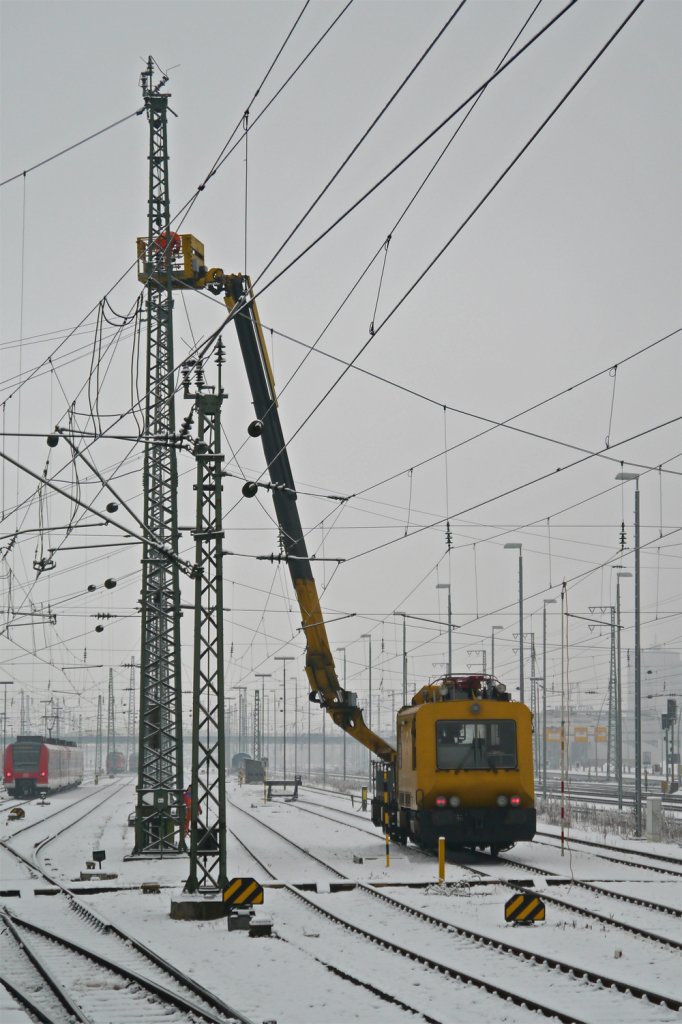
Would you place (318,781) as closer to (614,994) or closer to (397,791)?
(397,791)

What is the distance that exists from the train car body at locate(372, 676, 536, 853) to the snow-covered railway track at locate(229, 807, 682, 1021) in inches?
256

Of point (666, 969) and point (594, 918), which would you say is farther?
point (594, 918)

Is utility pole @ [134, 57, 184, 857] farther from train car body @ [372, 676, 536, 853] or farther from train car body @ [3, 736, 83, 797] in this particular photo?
train car body @ [3, 736, 83, 797]

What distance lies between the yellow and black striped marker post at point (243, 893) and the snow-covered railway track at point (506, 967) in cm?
106

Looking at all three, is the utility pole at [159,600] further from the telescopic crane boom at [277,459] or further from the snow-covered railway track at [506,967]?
the snow-covered railway track at [506,967]

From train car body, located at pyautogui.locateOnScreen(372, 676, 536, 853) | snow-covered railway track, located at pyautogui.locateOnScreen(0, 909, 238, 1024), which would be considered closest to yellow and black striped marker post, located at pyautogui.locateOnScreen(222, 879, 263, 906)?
snow-covered railway track, located at pyautogui.locateOnScreen(0, 909, 238, 1024)

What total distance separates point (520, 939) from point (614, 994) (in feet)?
11.8

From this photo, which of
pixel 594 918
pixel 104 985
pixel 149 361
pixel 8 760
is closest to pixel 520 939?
pixel 594 918

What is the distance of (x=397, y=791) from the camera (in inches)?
1182

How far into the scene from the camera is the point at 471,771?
1069 inches

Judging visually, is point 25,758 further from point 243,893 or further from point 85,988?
point 85,988

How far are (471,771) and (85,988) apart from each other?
1404 cm

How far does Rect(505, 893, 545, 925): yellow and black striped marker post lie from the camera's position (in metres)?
18.0

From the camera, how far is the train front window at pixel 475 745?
2728 centimetres
